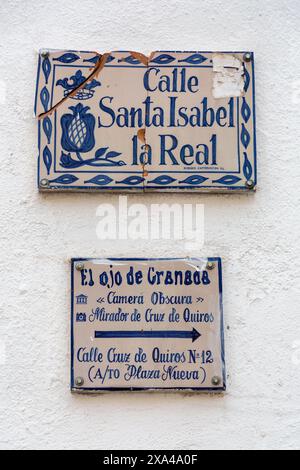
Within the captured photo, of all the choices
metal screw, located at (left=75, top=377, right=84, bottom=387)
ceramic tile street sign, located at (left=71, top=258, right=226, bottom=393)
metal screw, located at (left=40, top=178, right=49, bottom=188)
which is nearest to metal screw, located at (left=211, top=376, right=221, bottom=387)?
ceramic tile street sign, located at (left=71, top=258, right=226, bottom=393)

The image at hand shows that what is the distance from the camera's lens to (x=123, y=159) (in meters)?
1.60

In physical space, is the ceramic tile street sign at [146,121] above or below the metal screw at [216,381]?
above

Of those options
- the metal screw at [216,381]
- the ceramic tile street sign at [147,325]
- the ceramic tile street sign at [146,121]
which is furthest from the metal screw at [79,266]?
the metal screw at [216,381]

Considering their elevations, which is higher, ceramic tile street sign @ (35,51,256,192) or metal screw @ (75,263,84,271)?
ceramic tile street sign @ (35,51,256,192)

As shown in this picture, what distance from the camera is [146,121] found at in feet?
5.32

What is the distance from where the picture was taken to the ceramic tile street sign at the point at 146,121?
5.25 feet

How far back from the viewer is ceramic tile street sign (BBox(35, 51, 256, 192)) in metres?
1.60

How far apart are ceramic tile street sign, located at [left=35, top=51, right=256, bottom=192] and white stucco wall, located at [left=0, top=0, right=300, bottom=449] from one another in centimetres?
3

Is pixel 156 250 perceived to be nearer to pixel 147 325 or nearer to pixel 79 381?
pixel 147 325

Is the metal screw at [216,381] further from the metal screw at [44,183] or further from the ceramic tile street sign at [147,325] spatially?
the metal screw at [44,183]

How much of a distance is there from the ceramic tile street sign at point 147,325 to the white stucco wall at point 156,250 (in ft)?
0.10

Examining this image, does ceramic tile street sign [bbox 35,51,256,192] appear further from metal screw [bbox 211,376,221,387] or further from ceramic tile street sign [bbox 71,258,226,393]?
metal screw [bbox 211,376,221,387]

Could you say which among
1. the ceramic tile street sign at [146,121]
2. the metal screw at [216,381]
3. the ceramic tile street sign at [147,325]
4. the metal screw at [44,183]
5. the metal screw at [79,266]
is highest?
the ceramic tile street sign at [146,121]
